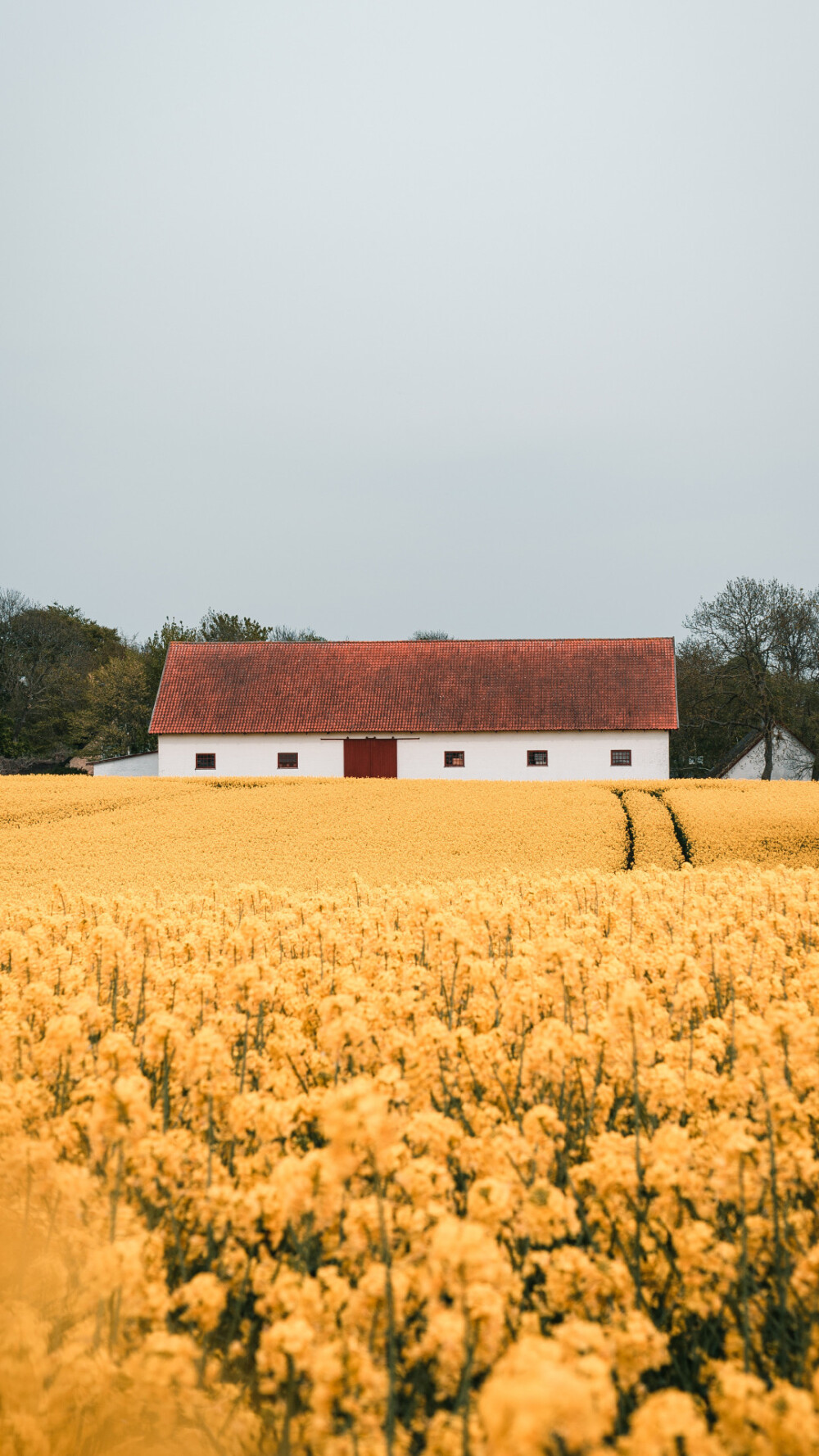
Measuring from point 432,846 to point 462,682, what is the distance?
58.4 ft

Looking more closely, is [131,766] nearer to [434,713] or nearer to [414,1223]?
[434,713]

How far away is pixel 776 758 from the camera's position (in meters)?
38.8

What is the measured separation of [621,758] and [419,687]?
731 centimetres

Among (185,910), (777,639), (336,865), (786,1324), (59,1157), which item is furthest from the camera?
(777,639)

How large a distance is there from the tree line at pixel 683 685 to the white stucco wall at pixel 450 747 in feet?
40.3

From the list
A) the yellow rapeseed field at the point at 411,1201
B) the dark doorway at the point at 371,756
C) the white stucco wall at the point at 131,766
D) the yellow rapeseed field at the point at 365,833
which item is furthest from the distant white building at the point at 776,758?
the yellow rapeseed field at the point at 411,1201

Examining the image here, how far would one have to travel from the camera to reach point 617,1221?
7.04 feet

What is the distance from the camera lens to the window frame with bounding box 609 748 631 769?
2598 cm

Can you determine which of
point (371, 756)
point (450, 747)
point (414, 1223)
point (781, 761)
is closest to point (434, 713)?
point (450, 747)

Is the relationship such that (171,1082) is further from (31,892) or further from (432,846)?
(432,846)

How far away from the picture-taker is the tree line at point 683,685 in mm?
39094

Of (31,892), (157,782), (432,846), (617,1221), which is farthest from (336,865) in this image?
(157,782)

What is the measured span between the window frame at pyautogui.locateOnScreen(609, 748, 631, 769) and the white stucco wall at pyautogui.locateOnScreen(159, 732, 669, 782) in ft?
0.31

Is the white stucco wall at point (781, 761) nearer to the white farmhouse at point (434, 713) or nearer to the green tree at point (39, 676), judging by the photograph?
the white farmhouse at point (434, 713)
